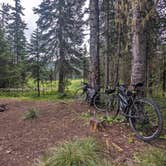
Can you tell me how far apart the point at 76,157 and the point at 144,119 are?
1525mm

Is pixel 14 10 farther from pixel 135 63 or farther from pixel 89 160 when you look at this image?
pixel 89 160

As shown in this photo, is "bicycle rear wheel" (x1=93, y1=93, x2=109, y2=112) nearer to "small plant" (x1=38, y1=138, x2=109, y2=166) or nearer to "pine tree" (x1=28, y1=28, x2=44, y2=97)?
"small plant" (x1=38, y1=138, x2=109, y2=166)

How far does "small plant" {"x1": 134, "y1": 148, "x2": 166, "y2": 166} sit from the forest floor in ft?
0.44

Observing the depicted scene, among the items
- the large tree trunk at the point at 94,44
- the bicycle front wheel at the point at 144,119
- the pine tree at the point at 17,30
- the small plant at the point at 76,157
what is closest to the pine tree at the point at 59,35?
the pine tree at the point at 17,30

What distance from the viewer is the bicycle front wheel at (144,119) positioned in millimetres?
3674

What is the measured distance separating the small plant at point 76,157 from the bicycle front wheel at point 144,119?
3.40ft

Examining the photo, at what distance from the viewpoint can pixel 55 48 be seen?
18859 mm

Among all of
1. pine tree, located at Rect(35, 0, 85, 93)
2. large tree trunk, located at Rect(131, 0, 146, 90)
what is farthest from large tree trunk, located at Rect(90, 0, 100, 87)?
pine tree, located at Rect(35, 0, 85, 93)

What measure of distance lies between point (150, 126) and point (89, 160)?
1523 millimetres

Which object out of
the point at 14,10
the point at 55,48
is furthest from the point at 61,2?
the point at 14,10

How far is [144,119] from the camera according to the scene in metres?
3.81

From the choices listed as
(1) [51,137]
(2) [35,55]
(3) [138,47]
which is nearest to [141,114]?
(3) [138,47]

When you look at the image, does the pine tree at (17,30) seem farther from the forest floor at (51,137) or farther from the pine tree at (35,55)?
the forest floor at (51,137)

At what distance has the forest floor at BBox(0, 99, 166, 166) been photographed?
3.42 metres
